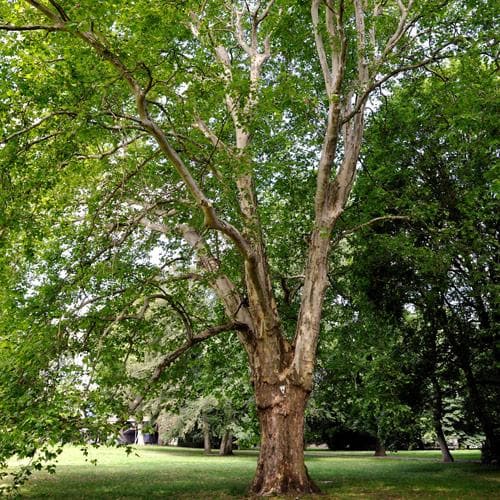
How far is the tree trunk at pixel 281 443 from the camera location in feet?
33.6

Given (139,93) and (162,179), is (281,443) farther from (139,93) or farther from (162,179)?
(139,93)

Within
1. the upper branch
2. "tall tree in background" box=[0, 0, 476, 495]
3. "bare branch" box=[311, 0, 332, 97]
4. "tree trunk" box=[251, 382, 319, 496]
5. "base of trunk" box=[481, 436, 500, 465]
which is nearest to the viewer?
the upper branch

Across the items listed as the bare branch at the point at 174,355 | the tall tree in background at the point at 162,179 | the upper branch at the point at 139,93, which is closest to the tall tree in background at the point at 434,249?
the tall tree in background at the point at 162,179

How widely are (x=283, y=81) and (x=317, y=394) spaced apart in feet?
36.7

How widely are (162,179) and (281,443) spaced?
255 inches

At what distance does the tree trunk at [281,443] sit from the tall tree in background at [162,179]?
1.2 inches

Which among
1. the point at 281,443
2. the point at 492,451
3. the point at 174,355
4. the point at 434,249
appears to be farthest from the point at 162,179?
the point at 492,451

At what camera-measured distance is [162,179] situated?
40.7 feet

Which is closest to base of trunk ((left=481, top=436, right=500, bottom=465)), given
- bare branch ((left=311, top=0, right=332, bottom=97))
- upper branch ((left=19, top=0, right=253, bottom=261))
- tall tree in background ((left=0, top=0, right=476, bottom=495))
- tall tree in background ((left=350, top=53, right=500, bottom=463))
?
tall tree in background ((left=350, top=53, right=500, bottom=463))

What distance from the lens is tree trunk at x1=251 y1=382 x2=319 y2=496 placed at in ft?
33.6

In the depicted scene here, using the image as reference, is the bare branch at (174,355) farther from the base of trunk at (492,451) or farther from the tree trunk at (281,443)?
the base of trunk at (492,451)

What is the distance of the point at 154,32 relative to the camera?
891 cm

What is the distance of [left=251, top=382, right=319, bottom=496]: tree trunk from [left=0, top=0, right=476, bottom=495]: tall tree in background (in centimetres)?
3

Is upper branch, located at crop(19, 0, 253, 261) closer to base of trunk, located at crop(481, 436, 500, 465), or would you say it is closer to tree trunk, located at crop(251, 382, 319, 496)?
tree trunk, located at crop(251, 382, 319, 496)
